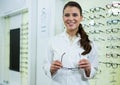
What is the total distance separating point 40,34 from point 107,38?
3.25 ft

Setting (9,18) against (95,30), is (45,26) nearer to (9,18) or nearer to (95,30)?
(95,30)

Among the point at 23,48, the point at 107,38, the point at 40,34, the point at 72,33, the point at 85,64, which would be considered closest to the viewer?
the point at 85,64

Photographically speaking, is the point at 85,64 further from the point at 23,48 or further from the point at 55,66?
the point at 23,48

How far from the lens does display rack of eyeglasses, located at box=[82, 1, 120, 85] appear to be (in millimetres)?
1797

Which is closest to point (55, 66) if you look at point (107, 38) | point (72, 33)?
point (72, 33)

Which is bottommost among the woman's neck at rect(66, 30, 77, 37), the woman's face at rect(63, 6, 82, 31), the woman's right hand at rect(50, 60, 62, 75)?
the woman's right hand at rect(50, 60, 62, 75)

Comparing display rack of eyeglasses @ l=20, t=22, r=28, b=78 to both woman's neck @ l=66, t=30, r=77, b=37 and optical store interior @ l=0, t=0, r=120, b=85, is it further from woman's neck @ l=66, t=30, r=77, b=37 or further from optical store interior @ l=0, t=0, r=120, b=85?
woman's neck @ l=66, t=30, r=77, b=37

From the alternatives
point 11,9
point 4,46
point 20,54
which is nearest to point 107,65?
point 20,54

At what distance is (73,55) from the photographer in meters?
1.63

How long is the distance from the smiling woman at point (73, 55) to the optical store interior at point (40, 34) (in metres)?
0.27

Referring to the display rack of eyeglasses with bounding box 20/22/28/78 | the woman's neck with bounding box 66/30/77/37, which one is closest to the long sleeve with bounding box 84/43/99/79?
the woman's neck with bounding box 66/30/77/37

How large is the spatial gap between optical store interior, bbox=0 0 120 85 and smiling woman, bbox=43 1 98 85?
265mm

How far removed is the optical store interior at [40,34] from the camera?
72.3 inches

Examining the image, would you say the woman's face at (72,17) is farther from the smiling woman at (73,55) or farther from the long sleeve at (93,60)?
the long sleeve at (93,60)
